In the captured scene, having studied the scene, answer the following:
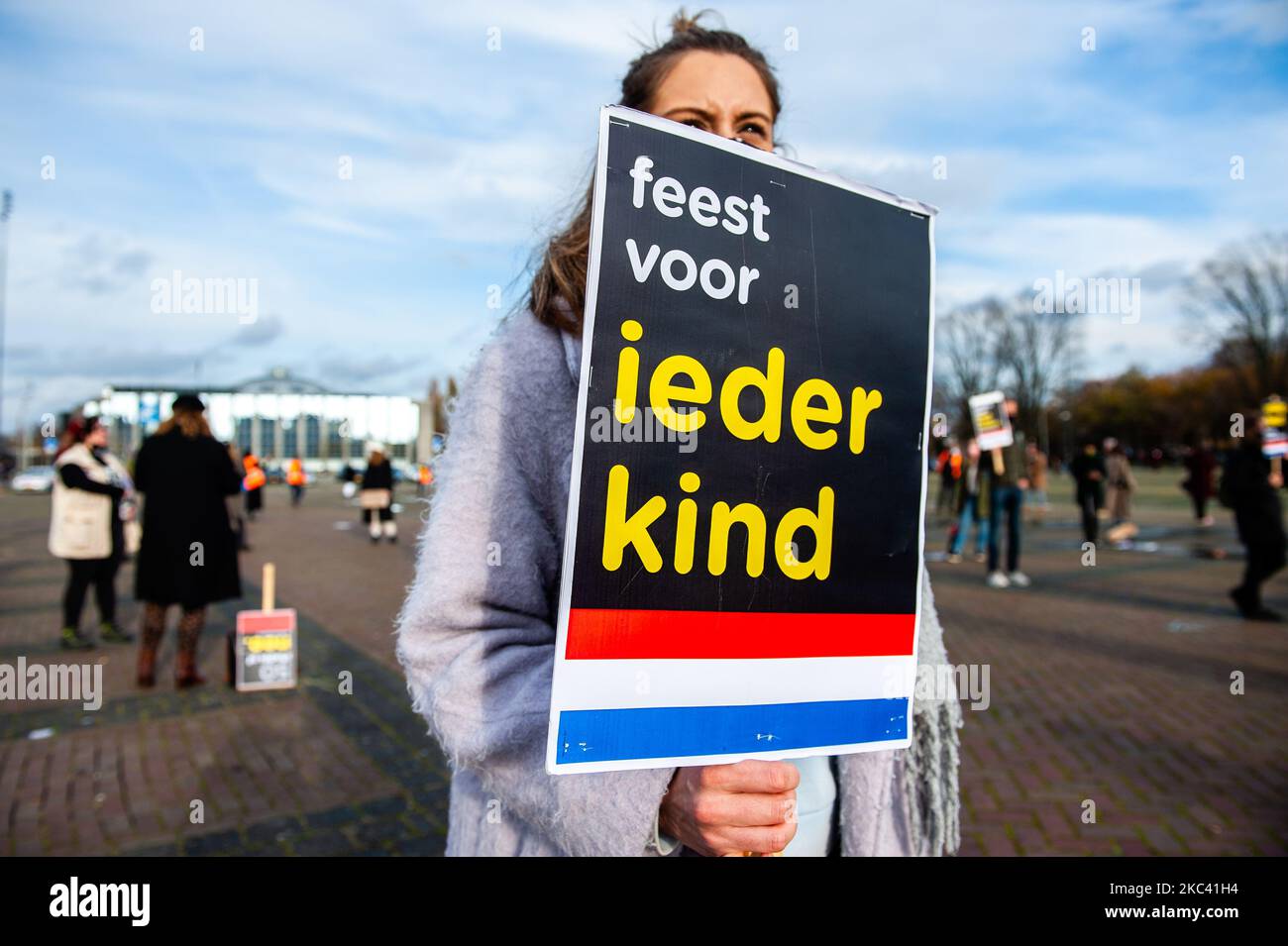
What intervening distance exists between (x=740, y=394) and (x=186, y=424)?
5.88 metres

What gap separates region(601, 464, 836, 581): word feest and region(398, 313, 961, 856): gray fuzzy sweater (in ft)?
0.78

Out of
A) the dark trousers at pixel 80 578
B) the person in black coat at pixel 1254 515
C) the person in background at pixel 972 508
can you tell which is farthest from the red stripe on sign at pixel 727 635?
the person in background at pixel 972 508

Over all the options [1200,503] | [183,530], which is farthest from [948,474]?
[183,530]

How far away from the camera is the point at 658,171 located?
1065 millimetres

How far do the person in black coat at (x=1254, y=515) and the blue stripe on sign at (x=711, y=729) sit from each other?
8.61 meters

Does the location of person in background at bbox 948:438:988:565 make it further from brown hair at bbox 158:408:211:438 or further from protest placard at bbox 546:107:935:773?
protest placard at bbox 546:107:935:773

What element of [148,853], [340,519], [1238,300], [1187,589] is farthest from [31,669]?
[1238,300]

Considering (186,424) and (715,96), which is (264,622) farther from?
(715,96)

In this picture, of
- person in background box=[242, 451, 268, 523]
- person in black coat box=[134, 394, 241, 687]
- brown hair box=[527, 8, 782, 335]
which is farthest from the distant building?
brown hair box=[527, 8, 782, 335]

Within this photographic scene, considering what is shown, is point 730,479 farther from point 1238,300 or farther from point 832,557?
point 1238,300

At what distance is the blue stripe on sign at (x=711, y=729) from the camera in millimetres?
1017

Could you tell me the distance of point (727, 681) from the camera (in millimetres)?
1095
